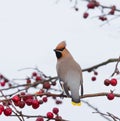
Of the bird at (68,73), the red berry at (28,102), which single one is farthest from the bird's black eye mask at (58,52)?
the red berry at (28,102)

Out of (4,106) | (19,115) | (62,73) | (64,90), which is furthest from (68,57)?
(19,115)

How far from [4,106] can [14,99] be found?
110 millimetres

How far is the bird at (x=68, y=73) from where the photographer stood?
1.78 m

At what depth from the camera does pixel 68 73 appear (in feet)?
6.23

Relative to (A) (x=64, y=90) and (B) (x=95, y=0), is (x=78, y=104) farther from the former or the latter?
(B) (x=95, y=0)

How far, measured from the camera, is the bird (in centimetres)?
178

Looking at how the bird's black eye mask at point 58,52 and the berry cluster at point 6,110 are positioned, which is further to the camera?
the bird's black eye mask at point 58,52

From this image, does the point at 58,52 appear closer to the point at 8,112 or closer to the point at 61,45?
the point at 61,45

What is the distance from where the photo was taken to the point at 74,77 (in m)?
1.88

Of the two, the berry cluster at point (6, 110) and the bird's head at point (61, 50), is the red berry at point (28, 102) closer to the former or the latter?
the berry cluster at point (6, 110)

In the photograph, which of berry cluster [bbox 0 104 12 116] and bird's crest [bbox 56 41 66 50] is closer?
berry cluster [bbox 0 104 12 116]

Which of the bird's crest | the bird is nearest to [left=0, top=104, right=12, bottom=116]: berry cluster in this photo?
the bird

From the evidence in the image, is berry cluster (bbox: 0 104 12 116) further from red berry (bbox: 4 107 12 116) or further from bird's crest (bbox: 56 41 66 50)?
bird's crest (bbox: 56 41 66 50)

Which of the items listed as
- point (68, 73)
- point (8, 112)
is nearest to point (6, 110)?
point (8, 112)
